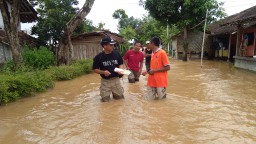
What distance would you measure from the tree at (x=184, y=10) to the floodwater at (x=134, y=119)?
1366 cm

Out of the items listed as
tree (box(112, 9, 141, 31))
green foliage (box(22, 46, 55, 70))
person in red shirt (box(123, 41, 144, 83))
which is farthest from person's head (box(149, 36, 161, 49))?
tree (box(112, 9, 141, 31))

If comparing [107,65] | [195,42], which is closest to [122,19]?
[195,42]

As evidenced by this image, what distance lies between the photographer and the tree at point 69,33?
1359 centimetres

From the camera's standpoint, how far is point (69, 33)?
539 inches

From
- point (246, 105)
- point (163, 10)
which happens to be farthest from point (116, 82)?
point (163, 10)

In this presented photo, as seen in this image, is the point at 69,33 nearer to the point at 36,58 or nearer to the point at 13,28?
the point at 36,58

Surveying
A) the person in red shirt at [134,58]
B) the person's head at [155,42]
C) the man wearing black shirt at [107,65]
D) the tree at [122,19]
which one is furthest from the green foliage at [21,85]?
the tree at [122,19]

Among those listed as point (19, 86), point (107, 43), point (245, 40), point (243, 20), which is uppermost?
point (243, 20)

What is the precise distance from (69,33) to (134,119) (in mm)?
9878

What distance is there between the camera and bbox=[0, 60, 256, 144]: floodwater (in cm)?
405

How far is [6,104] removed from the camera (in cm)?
661

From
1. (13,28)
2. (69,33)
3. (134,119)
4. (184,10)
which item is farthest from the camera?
(184,10)

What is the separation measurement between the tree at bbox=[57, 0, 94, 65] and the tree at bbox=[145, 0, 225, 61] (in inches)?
347

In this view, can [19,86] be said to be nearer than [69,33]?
Yes
